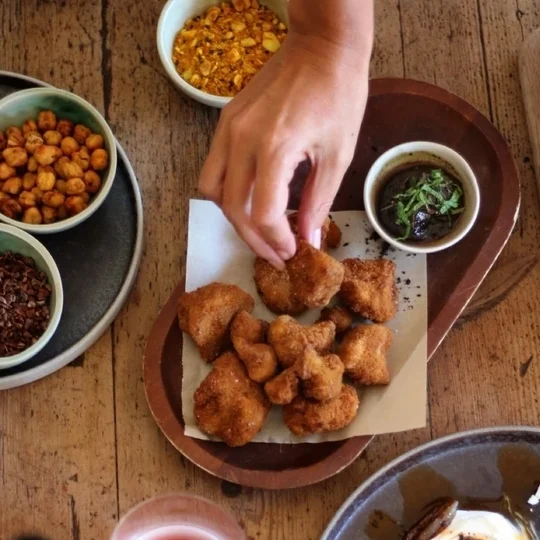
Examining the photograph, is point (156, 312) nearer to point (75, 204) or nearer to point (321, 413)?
point (75, 204)

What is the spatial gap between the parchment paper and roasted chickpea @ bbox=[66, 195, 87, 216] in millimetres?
201

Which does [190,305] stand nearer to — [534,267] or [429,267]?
[429,267]

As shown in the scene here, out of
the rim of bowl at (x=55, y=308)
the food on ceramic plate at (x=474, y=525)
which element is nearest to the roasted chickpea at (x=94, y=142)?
the rim of bowl at (x=55, y=308)

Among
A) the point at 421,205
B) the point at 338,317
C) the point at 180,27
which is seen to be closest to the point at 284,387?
the point at 338,317

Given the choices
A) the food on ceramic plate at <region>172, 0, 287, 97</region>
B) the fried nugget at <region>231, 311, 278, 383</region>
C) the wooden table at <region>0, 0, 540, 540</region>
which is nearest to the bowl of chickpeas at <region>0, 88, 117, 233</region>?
the wooden table at <region>0, 0, 540, 540</region>

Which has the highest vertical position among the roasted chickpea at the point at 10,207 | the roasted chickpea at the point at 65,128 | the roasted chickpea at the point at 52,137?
the roasted chickpea at the point at 65,128

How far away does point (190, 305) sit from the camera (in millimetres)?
1384

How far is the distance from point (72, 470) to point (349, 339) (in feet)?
1.79

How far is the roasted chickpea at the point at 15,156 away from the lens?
1443mm

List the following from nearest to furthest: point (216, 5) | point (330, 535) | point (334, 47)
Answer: point (334, 47)
point (330, 535)
point (216, 5)

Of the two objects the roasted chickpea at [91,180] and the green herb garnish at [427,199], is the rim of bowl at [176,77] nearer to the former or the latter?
the roasted chickpea at [91,180]

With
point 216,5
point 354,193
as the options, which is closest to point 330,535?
point 354,193

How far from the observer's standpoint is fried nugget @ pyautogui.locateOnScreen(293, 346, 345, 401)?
131 centimetres

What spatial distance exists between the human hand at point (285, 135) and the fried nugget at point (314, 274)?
→ 18cm
